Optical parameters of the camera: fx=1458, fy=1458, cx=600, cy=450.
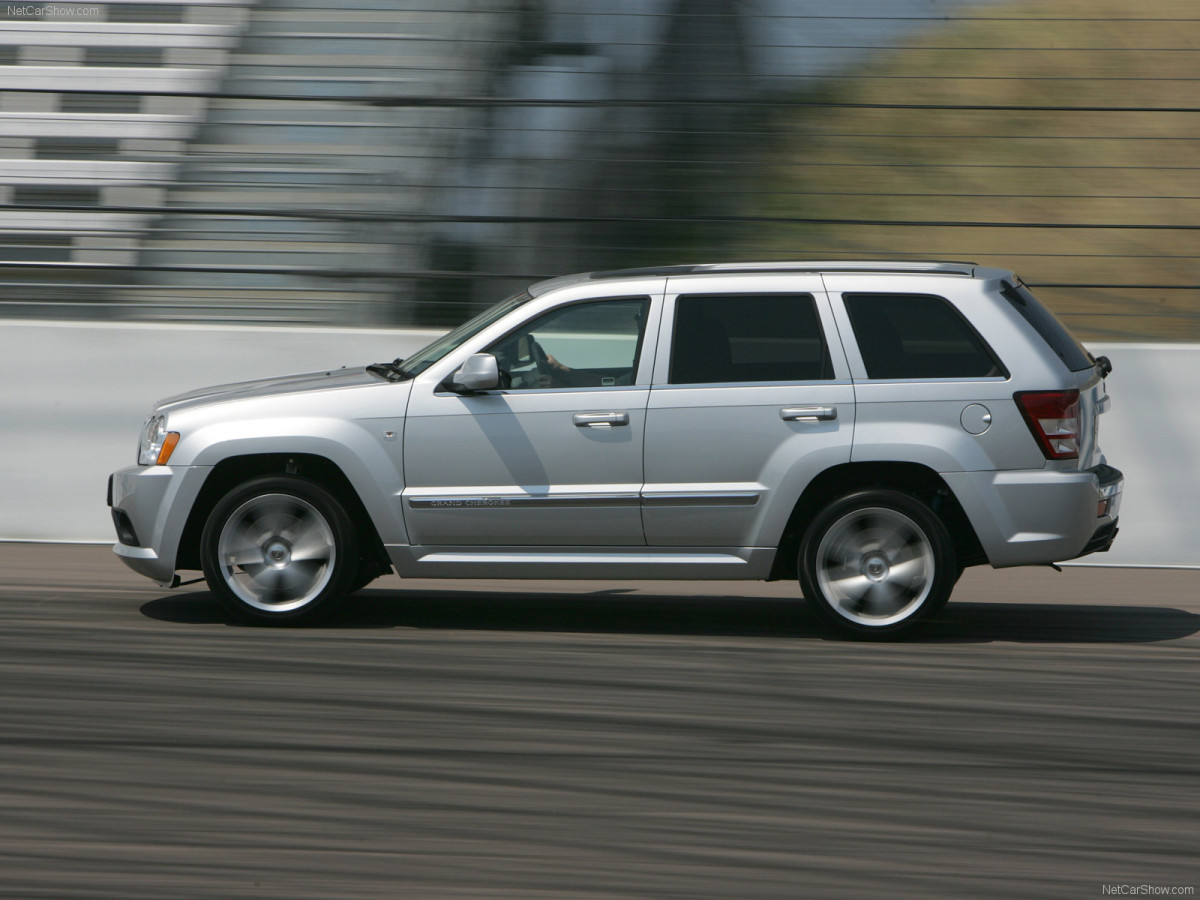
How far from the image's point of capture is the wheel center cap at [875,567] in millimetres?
7137

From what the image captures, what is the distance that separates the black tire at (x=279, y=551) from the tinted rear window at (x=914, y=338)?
2.71 m

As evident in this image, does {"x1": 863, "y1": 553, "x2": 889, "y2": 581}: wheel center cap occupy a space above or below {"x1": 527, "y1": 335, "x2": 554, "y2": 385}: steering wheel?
below

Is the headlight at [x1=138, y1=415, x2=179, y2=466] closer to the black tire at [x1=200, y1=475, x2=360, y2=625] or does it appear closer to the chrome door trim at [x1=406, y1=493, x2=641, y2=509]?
the black tire at [x1=200, y1=475, x2=360, y2=625]

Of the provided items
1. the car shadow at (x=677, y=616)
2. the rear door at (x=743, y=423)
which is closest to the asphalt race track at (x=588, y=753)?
the car shadow at (x=677, y=616)

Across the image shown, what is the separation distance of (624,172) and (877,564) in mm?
5145

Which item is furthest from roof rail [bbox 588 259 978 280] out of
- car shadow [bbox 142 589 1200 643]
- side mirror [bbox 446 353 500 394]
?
car shadow [bbox 142 589 1200 643]

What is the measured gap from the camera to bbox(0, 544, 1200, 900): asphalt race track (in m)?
4.15

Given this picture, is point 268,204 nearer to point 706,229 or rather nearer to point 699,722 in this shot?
point 706,229

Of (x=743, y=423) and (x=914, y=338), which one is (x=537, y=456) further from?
(x=914, y=338)

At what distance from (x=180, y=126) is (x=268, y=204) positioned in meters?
1.30

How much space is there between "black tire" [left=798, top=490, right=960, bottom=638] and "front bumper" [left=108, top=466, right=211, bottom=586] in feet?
10.1

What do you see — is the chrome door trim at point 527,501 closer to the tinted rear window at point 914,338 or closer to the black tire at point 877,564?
the black tire at point 877,564

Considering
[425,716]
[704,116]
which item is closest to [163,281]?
[704,116]

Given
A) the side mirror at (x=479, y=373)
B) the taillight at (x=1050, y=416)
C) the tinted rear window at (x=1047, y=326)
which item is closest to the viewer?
the taillight at (x=1050, y=416)
